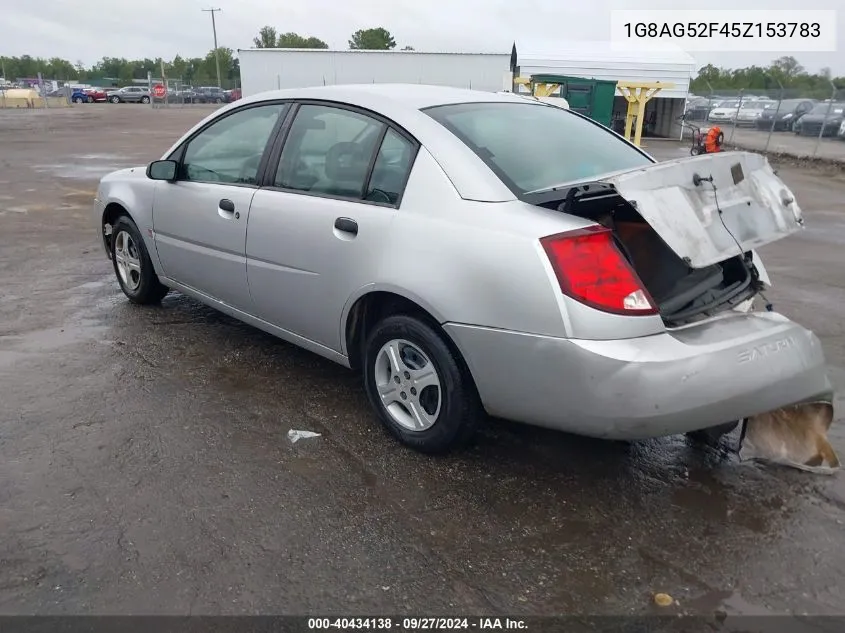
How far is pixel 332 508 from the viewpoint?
2.82 m

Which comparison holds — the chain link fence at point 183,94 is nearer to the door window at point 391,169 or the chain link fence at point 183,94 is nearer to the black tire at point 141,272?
the black tire at point 141,272

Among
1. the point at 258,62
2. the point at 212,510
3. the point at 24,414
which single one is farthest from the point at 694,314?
the point at 258,62

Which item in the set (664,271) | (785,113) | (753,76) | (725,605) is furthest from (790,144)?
(753,76)

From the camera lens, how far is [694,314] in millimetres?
2920

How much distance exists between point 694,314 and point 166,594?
2.31 m

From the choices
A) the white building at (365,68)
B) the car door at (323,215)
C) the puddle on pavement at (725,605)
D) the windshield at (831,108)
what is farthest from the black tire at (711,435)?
the white building at (365,68)

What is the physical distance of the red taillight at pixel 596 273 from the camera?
257cm

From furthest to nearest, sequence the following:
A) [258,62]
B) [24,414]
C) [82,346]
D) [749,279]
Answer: [258,62] → [82,346] → [24,414] → [749,279]

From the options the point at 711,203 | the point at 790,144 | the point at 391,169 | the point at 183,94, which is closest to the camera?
the point at 711,203

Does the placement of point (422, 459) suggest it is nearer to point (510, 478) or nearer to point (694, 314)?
point (510, 478)

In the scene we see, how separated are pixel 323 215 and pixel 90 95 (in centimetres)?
6038

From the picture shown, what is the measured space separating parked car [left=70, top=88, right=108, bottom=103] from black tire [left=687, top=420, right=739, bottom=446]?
197 ft

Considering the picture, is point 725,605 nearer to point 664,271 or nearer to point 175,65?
point 664,271

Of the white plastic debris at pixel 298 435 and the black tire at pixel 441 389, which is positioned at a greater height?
the black tire at pixel 441 389
